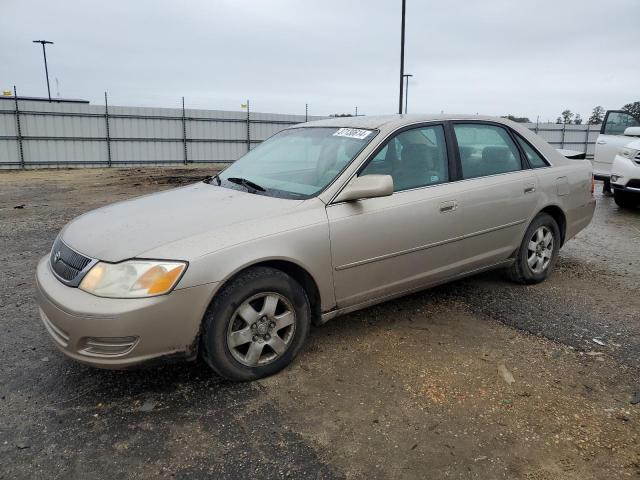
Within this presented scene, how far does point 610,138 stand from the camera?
10.1 meters

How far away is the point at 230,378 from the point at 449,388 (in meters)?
1.27

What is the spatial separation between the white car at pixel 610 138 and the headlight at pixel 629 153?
3.09 feet

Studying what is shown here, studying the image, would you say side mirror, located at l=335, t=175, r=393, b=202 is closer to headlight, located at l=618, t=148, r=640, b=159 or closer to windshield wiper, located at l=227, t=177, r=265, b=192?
windshield wiper, located at l=227, t=177, r=265, b=192

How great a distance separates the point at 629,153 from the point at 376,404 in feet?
26.8

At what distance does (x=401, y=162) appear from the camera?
3740 millimetres

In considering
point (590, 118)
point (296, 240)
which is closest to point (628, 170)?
point (296, 240)

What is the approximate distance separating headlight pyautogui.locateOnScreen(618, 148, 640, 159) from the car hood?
7836mm

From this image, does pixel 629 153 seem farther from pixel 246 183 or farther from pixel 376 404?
pixel 376 404

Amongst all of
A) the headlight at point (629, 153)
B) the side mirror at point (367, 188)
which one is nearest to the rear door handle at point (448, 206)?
the side mirror at point (367, 188)

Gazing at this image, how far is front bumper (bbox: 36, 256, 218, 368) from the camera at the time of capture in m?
2.58

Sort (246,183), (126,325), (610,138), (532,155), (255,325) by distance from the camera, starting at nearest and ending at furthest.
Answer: (126,325)
(255,325)
(246,183)
(532,155)
(610,138)

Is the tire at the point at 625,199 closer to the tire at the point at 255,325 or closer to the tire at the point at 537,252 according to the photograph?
the tire at the point at 537,252

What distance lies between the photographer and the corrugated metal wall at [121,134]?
20312mm

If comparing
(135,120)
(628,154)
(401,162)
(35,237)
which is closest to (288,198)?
(401,162)
